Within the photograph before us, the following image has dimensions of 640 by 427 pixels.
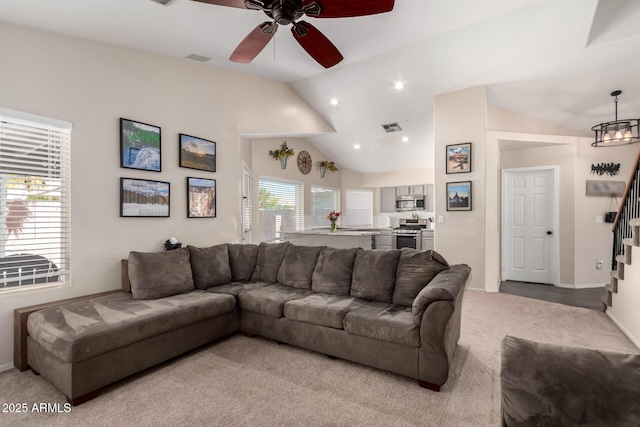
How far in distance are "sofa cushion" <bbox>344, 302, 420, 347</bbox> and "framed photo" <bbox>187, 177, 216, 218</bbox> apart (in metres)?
2.47

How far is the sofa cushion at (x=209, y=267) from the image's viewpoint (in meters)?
3.36

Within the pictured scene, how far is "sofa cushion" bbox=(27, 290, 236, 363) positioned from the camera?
204cm

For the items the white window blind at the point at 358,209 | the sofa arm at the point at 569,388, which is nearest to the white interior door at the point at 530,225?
the white window blind at the point at 358,209

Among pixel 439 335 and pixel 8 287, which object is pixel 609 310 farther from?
pixel 8 287

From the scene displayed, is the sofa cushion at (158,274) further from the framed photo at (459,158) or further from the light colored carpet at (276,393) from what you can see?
the framed photo at (459,158)

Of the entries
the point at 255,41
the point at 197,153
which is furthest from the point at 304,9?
the point at 197,153

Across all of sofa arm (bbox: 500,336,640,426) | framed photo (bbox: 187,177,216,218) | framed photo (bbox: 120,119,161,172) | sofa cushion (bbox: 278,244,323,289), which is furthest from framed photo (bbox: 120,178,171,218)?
sofa arm (bbox: 500,336,640,426)

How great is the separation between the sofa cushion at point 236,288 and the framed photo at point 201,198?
1071 mm

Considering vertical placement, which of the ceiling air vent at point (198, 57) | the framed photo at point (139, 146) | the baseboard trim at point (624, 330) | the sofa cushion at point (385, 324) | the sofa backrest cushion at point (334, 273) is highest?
the ceiling air vent at point (198, 57)

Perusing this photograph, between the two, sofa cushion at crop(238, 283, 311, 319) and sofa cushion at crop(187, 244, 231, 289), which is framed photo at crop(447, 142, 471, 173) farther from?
sofa cushion at crop(187, 244, 231, 289)

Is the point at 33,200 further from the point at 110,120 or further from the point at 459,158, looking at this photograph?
the point at 459,158

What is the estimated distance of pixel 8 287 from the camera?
2559 mm

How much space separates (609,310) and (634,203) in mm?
1273

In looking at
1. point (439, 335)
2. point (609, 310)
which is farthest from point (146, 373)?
point (609, 310)
